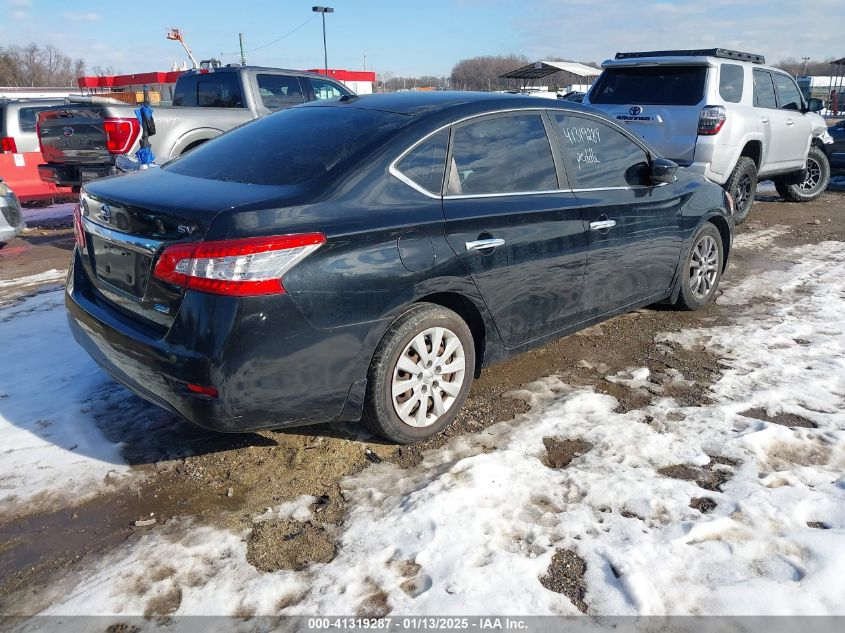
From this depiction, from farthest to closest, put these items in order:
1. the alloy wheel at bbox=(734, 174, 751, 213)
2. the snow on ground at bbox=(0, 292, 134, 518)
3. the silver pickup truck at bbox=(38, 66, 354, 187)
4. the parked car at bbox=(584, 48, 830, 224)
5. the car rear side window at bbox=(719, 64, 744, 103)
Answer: the alloy wheel at bbox=(734, 174, 751, 213)
the silver pickup truck at bbox=(38, 66, 354, 187)
the car rear side window at bbox=(719, 64, 744, 103)
the parked car at bbox=(584, 48, 830, 224)
the snow on ground at bbox=(0, 292, 134, 518)

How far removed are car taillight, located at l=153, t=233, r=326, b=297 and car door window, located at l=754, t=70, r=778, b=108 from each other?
790 cm

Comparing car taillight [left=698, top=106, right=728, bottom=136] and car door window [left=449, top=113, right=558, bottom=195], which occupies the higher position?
car taillight [left=698, top=106, right=728, bottom=136]

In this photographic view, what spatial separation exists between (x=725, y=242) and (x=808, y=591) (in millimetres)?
3775

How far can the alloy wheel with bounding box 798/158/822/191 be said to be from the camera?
35.8 ft

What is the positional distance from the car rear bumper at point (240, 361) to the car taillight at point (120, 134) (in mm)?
5228

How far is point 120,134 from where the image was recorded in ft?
24.4

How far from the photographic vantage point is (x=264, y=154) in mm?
3312

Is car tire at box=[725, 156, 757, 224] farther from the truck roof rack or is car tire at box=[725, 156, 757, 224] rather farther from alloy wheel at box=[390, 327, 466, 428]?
alloy wheel at box=[390, 327, 466, 428]

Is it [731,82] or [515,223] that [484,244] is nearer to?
[515,223]

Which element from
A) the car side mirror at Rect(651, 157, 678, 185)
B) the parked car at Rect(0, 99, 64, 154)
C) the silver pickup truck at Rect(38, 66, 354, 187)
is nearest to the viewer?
the car side mirror at Rect(651, 157, 678, 185)

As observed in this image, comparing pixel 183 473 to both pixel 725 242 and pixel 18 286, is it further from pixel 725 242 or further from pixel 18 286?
pixel 725 242

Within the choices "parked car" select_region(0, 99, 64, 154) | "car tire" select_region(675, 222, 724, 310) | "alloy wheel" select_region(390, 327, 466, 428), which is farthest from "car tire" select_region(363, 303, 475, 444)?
"parked car" select_region(0, 99, 64, 154)

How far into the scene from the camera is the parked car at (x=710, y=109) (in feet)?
24.7

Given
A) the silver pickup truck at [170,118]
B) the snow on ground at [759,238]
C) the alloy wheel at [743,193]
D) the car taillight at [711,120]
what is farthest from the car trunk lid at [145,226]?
the alloy wheel at [743,193]
